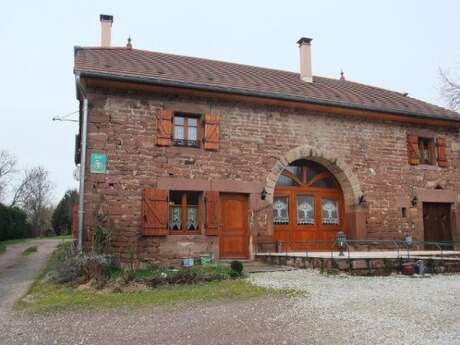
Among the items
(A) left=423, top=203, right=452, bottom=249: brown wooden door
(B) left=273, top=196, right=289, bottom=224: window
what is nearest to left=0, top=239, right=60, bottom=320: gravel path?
(B) left=273, top=196, right=289, bottom=224: window

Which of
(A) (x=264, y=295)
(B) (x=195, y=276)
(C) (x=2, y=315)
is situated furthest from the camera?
(B) (x=195, y=276)

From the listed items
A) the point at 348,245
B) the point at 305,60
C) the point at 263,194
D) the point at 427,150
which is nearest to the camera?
the point at 263,194

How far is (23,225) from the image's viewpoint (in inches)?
1118

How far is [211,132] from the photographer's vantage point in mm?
10883

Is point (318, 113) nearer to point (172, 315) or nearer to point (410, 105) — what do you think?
point (410, 105)

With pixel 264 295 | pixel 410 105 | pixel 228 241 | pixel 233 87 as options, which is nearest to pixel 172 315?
pixel 264 295

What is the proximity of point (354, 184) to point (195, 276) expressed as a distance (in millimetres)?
6196

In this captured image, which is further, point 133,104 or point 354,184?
point 354,184

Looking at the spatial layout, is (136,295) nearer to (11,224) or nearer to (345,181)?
(345,181)

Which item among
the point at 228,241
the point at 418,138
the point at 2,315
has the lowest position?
the point at 2,315

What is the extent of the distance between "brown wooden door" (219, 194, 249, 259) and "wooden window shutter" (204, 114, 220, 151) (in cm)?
131

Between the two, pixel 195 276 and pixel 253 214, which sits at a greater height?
pixel 253 214

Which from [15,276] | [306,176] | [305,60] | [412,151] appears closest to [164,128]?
[306,176]

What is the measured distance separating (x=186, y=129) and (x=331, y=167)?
4.40 meters
